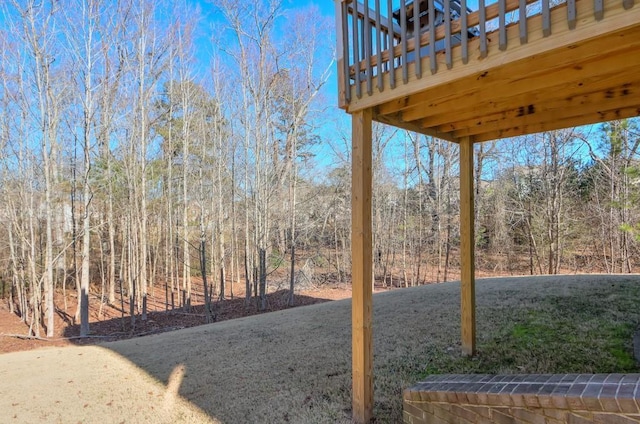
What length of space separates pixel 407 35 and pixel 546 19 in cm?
97

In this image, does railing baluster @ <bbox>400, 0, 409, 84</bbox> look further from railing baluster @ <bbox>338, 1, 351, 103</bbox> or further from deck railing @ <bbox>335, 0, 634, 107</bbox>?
railing baluster @ <bbox>338, 1, 351, 103</bbox>

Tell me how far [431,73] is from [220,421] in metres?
3.04

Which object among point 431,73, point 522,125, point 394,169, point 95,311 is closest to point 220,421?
point 431,73

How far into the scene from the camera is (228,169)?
1113 cm

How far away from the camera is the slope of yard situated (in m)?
2.97

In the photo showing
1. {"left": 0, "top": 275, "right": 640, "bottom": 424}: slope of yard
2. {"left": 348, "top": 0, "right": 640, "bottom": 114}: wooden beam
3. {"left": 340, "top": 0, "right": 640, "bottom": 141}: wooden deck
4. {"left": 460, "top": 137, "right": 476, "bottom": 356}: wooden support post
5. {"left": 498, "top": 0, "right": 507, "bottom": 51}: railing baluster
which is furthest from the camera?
{"left": 460, "top": 137, "right": 476, "bottom": 356}: wooden support post

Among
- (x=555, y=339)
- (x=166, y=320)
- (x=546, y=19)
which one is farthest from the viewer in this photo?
(x=166, y=320)

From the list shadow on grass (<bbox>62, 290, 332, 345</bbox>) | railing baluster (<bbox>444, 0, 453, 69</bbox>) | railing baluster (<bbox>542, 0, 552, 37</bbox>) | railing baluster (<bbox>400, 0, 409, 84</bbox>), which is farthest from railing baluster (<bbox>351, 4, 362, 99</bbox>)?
shadow on grass (<bbox>62, 290, 332, 345</bbox>)

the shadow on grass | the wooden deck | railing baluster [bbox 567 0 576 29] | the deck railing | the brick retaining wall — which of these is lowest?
the shadow on grass

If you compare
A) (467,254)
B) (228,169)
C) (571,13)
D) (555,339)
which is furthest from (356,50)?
(228,169)

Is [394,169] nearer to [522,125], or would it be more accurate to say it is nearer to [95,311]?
[522,125]

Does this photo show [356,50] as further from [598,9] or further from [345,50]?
[598,9]

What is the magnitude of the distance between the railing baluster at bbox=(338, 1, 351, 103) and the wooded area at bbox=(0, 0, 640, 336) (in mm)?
6924

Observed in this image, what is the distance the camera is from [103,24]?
325 inches
